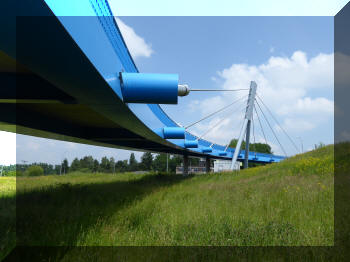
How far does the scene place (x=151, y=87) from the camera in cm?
425

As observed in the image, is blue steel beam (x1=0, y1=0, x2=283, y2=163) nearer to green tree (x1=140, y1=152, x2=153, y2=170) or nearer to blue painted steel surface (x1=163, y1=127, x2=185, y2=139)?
blue painted steel surface (x1=163, y1=127, x2=185, y2=139)

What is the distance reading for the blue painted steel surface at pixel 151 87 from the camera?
416 centimetres

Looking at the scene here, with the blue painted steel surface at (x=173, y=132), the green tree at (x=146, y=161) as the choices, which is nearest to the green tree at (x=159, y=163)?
the green tree at (x=146, y=161)

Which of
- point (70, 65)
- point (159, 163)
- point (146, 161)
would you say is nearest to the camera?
point (70, 65)

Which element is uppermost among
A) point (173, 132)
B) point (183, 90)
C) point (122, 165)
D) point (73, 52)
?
point (73, 52)

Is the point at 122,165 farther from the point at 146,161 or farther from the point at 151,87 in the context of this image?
the point at 151,87

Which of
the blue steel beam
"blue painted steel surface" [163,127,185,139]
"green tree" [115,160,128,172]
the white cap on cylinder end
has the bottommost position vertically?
"green tree" [115,160,128,172]

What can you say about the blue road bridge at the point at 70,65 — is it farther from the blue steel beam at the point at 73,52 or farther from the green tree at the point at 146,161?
the green tree at the point at 146,161

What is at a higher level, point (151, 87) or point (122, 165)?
point (151, 87)

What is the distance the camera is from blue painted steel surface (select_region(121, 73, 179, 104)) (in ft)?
13.6

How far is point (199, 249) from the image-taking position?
362 centimetres

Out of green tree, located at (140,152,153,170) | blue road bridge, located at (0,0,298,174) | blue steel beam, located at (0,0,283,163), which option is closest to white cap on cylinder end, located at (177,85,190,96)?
blue road bridge, located at (0,0,298,174)

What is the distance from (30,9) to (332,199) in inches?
324

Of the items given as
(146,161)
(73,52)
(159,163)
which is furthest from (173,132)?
(159,163)
